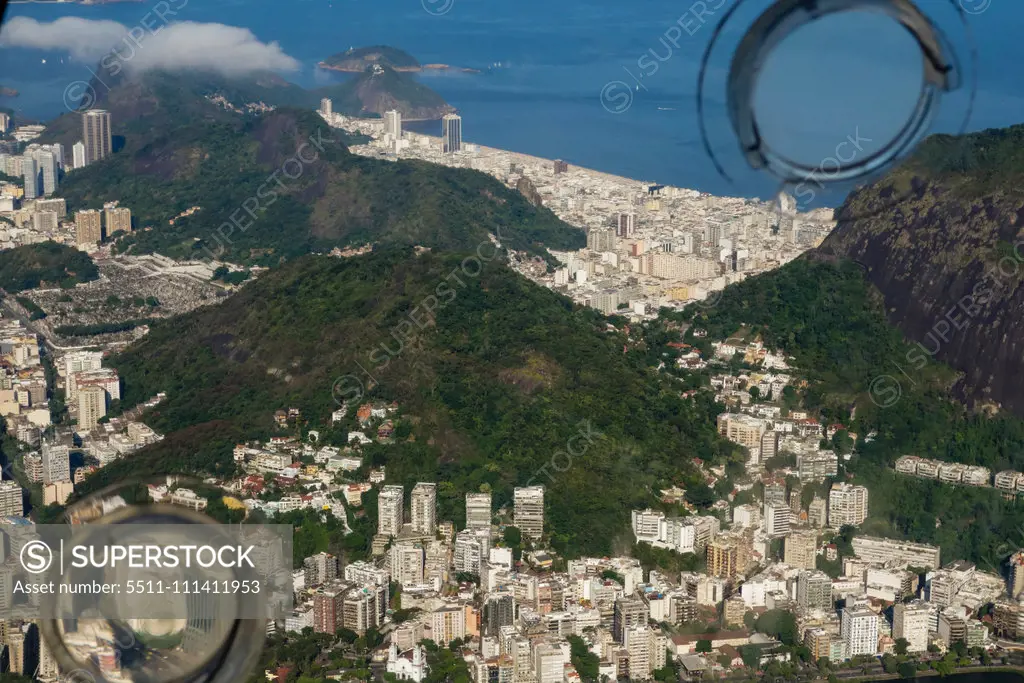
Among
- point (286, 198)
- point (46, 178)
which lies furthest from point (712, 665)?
point (46, 178)

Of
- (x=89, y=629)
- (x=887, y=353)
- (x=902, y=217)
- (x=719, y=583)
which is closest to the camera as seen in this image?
(x=89, y=629)

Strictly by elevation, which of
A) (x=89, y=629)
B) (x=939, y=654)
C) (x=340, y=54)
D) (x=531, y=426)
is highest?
(x=340, y=54)

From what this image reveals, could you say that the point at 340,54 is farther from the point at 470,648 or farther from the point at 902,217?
the point at 470,648

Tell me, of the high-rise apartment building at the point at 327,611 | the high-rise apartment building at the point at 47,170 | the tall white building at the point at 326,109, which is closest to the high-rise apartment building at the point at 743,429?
the high-rise apartment building at the point at 327,611

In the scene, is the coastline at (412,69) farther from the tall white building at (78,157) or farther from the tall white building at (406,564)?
the tall white building at (406,564)

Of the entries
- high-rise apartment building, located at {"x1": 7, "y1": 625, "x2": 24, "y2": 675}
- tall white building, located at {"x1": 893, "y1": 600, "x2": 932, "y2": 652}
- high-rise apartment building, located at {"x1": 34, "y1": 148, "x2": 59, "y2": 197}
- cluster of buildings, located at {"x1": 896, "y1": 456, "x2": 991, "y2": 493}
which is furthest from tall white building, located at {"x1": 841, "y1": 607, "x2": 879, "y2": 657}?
high-rise apartment building, located at {"x1": 34, "y1": 148, "x2": 59, "y2": 197}

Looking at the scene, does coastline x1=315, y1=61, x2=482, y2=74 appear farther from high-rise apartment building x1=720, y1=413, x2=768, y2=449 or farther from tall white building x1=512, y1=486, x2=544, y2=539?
tall white building x1=512, y1=486, x2=544, y2=539
